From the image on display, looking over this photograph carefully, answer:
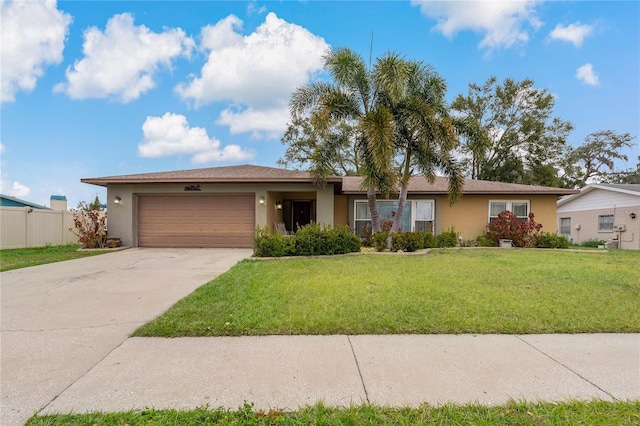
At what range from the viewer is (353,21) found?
1192 cm

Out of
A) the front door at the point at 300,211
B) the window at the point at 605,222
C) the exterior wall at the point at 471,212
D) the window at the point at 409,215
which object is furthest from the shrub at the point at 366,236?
the window at the point at 605,222

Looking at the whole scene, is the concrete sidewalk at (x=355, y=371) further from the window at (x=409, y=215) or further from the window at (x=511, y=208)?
the window at (x=511, y=208)

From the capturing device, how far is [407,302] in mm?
4566

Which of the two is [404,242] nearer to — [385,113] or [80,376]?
[385,113]

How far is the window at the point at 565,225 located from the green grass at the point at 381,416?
894 inches

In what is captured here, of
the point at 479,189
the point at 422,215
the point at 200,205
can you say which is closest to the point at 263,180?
the point at 200,205

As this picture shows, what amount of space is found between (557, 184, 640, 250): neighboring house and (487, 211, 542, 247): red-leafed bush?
241 inches

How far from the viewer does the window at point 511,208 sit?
1398 cm

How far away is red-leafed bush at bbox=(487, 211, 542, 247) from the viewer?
12719mm

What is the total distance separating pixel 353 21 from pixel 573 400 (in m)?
13.0

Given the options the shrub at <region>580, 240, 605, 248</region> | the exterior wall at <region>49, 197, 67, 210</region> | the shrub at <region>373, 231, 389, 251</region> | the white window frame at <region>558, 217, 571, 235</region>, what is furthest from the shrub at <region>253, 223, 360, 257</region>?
the white window frame at <region>558, 217, 571, 235</region>

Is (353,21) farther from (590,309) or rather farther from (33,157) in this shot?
A: (33,157)

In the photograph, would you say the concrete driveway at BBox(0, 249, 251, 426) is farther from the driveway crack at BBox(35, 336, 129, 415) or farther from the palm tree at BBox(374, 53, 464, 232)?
the palm tree at BBox(374, 53, 464, 232)

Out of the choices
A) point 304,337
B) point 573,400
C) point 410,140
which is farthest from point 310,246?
→ point 573,400
